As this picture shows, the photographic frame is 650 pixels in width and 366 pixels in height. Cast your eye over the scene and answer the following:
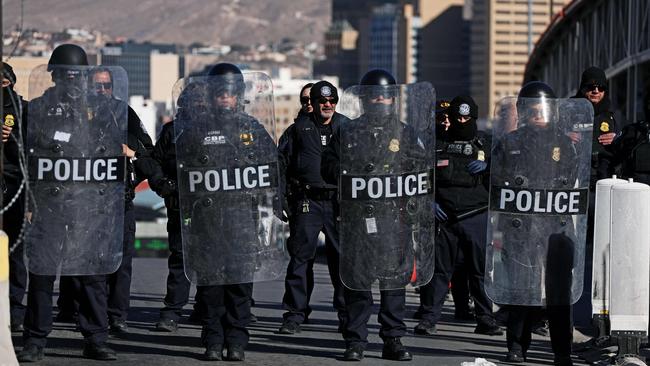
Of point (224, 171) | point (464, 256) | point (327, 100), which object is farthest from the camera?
point (464, 256)

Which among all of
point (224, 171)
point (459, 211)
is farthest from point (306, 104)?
point (224, 171)

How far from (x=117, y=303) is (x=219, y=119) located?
7.22 ft

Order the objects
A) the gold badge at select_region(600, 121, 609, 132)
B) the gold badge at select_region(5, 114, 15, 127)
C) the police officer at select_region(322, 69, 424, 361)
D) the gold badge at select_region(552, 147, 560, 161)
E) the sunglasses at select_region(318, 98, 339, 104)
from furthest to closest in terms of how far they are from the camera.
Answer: the gold badge at select_region(600, 121, 609, 132) → the sunglasses at select_region(318, 98, 339, 104) → the gold badge at select_region(5, 114, 15, 127) → the police officer at select_region(322, 69, 424, 361) → the gold badge at select_region(552, 147, 560, 161)

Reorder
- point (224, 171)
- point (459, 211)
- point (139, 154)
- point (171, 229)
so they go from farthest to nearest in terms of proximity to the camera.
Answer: point (459, 211) < point (171, 229) < point (139, 154) < point (224, 171)

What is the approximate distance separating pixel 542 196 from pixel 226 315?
6.88 ft

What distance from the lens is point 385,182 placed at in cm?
942

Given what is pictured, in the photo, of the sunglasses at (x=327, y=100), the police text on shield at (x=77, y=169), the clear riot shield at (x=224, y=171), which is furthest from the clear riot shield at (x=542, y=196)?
the police text on shield at (x=77, y=169)

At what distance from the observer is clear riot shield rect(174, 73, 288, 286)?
30.6 ft

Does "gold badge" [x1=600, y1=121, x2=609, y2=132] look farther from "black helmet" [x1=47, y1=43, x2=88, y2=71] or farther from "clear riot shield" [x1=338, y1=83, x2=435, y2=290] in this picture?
"black helmet" [x1=47, y1=43, x2=88, y2=71]

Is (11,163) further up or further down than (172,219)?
further up

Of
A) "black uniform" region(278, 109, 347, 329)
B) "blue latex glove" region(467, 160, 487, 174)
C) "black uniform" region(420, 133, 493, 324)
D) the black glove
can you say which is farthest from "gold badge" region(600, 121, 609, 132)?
the black glove

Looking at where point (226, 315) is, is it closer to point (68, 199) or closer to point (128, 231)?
point (68, 199)

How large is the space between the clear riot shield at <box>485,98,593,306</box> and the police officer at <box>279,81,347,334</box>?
1.93 metres

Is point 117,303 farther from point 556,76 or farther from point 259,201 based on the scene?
point 556,76
